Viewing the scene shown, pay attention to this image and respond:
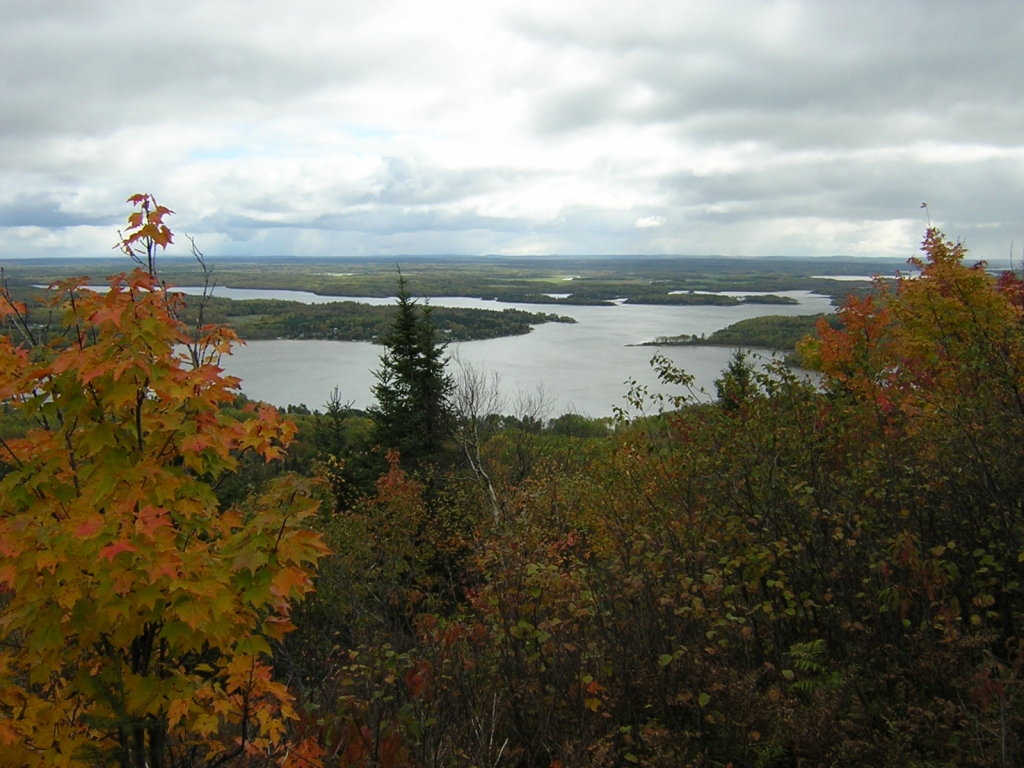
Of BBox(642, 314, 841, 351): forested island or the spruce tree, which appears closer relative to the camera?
the spruce tree

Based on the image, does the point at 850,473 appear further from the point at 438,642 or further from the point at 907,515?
the point at 438,642

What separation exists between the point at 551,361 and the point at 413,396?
22.8 meters

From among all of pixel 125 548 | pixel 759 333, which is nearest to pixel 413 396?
pixel 125 548

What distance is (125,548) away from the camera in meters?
2.46

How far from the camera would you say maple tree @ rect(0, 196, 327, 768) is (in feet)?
8.46

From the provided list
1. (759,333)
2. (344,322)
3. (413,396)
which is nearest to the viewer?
(413,396)

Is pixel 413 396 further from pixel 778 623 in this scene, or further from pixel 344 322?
pixel 344 322

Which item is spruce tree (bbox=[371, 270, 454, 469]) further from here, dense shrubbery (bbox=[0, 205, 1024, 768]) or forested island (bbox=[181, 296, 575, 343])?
forested island (bbox=[181, 296, 575, 343])

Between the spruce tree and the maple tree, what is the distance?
16.4 metres

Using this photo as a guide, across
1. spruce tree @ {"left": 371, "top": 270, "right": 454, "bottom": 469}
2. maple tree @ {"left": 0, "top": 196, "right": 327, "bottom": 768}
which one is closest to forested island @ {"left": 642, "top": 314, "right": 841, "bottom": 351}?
spruce tree @ {"left": 371, "top": 270, "right": 454, "bottom": 469}

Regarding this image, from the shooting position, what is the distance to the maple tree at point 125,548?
2.58m

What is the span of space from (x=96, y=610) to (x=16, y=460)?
0.86 metres

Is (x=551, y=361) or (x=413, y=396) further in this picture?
(x=551, y=361)

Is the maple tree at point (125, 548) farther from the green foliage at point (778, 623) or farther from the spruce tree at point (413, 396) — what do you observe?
the spruce tree at point (413, 396)
